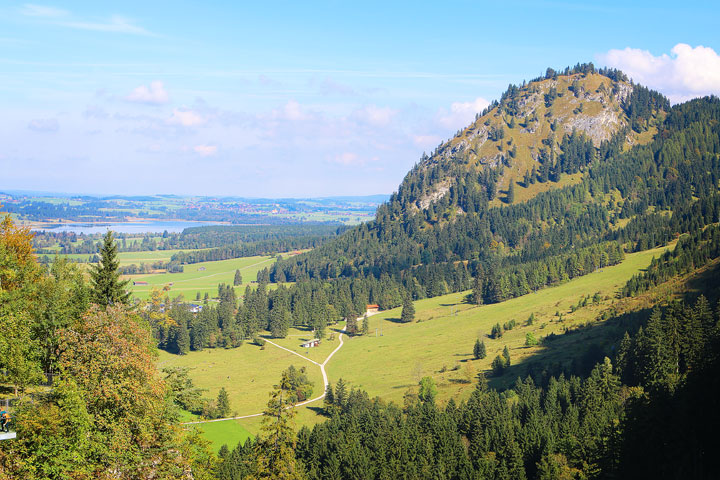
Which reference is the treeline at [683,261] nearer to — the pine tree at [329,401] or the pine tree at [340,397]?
the pine tree at [340,397]

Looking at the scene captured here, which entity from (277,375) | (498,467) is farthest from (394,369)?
(498,467)

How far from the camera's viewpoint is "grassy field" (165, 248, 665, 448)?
122625 millimetres

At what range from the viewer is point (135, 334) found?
37906 millimetres

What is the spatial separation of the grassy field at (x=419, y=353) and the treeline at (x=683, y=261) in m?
8.81

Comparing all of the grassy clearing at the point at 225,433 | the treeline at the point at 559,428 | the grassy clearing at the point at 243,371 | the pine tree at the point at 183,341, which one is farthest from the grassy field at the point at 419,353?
the treeline at the point at 559,428

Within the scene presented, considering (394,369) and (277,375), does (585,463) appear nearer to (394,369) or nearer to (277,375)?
(394,369)

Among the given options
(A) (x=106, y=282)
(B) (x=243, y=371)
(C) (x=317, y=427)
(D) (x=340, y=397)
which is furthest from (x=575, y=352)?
(A) (x=106, y=282)

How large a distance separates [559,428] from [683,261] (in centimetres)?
9703

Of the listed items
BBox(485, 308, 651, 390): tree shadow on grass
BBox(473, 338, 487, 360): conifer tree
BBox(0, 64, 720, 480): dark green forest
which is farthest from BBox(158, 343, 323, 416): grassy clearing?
BBox(485, 308, 651, 390): tree shadow on grass

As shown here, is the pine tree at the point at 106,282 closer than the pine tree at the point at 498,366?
Yes

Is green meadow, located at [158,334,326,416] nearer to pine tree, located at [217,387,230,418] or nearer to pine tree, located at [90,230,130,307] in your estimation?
pine tree, located at [217,387,230,418]

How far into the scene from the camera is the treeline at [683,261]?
5664 inches

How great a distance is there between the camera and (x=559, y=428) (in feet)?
250

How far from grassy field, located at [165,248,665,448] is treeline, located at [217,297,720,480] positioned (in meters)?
23.5
